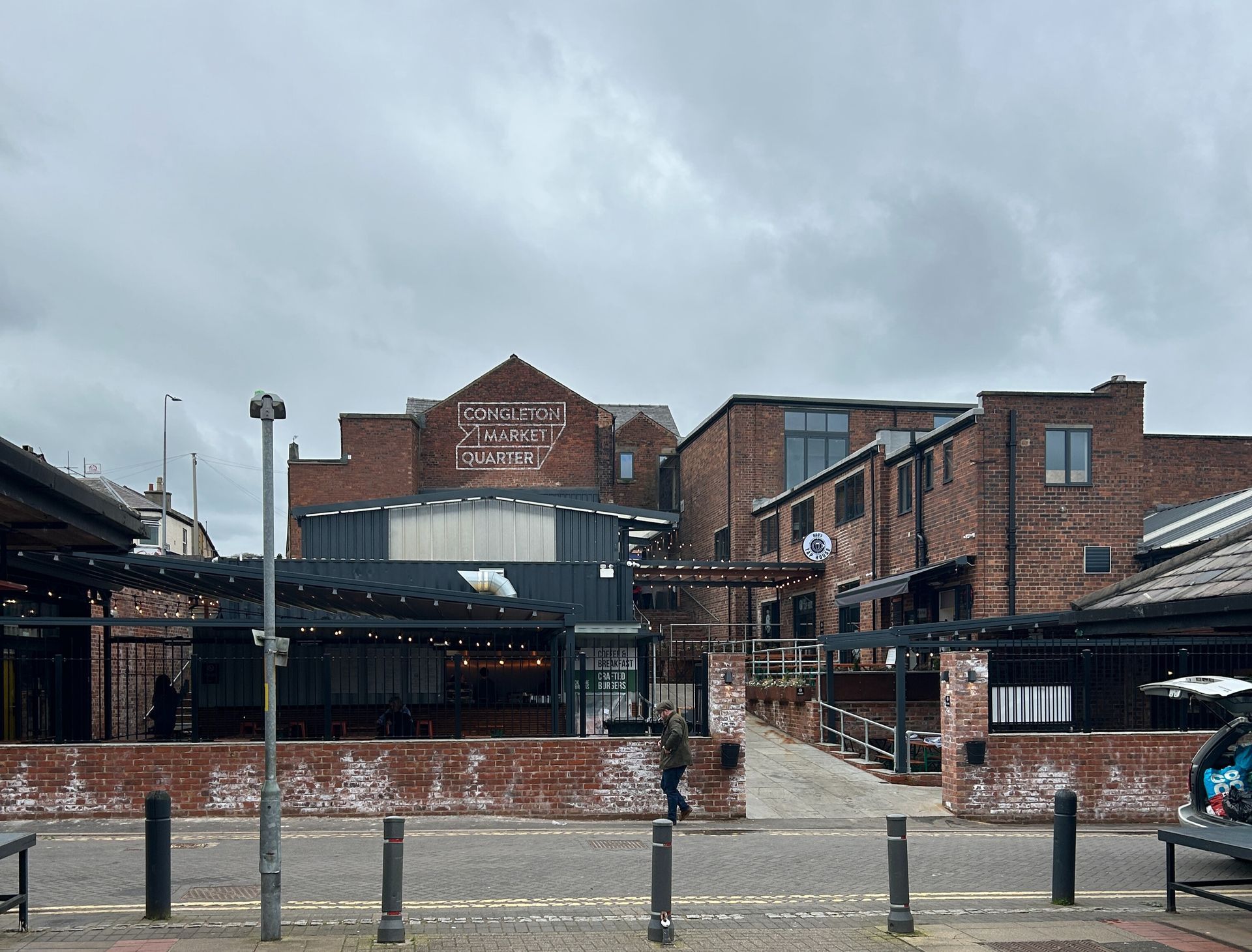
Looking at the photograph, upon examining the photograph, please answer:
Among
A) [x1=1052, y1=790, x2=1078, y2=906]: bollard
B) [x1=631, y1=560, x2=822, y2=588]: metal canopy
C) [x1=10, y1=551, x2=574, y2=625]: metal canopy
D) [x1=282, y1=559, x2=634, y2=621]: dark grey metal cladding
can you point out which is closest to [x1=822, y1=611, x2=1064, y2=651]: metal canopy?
[x1=10, y1=551, x2=574, y2=625]: metal canopy

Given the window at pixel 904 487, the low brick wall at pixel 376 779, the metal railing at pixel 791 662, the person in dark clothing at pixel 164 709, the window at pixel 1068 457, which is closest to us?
the low brick wall at pixel 376 779

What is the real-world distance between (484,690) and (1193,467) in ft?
73.6

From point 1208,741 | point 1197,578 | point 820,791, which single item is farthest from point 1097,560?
point 1208,741

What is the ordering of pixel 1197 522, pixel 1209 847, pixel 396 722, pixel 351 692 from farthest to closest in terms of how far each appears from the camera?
pixel 1197 522, pixel 351 692, pixel 396 722, pixel 1209 847

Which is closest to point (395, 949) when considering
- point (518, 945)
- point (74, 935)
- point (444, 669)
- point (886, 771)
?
point (518, 945)

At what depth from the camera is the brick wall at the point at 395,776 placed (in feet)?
51.1

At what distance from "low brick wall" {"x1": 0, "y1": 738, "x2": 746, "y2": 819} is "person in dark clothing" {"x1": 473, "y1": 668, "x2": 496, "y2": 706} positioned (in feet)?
15.9

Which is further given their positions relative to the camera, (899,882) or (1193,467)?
(1193,467)

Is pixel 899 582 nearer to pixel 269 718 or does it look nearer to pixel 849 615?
pixel 849 615

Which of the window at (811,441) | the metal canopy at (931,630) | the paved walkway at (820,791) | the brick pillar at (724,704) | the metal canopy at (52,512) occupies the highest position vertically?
the window at (811,441)

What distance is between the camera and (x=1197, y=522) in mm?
24906

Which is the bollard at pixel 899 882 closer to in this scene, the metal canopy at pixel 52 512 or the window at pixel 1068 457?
the metal canopy at pixel 52 512

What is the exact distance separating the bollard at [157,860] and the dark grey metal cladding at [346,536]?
1967 centimetres

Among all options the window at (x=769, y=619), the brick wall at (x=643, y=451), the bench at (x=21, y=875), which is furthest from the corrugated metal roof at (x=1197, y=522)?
the brick wall at (x=643, y=451)
